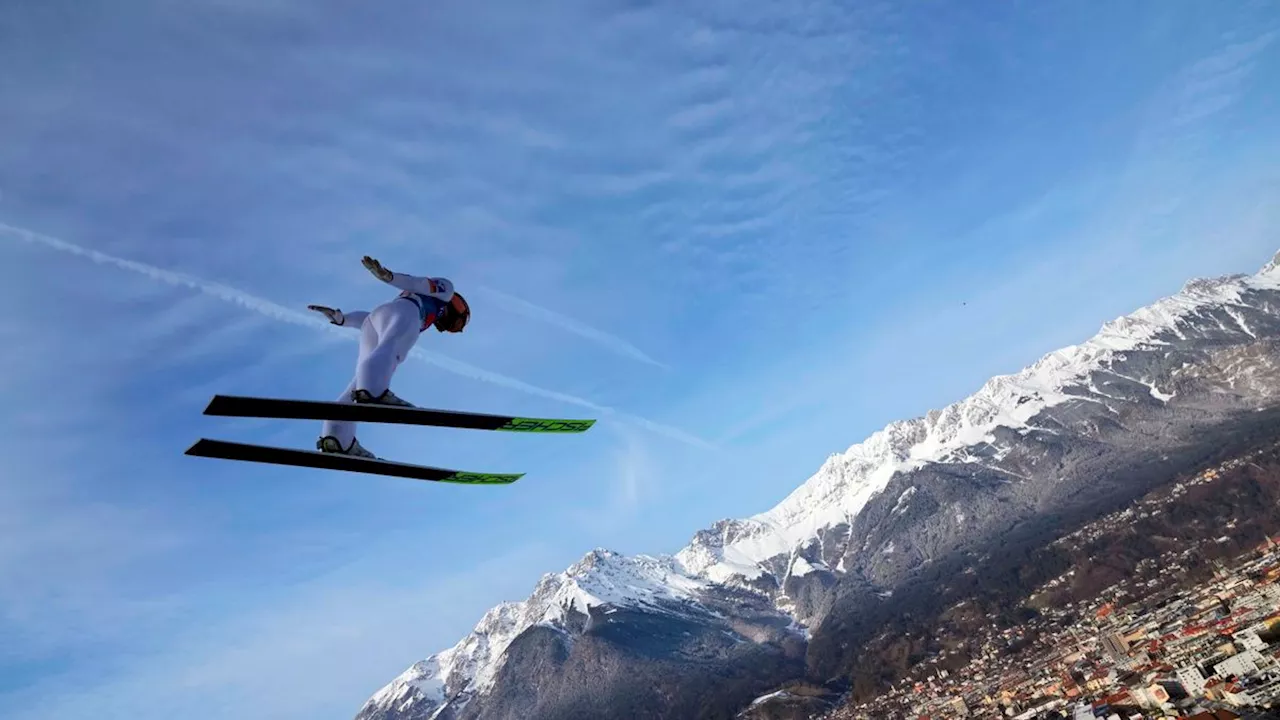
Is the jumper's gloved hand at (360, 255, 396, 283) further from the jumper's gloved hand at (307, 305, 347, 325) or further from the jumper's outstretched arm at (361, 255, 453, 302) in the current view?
the jumper's gloved hand at (307, 305, 347, 325)

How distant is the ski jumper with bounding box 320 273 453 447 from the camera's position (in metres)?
10.3

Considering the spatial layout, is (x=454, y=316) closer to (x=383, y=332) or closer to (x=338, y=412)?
(x=383, y=332)

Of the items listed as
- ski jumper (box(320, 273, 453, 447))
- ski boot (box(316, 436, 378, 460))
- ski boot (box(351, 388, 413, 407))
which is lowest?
ski boot (box(316, 436, 378, 460))

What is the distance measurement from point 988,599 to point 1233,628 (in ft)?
385

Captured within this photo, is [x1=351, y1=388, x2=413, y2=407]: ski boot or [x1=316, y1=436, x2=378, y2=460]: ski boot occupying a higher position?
[x1=351, y1=388, x2=413, y2=407]: ski boot

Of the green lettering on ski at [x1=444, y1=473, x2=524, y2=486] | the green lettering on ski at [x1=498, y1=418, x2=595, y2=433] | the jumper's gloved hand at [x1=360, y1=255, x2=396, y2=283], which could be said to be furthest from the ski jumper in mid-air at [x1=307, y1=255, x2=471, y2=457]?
the green lettering on ski at [x1=444, y1=473, x2=524, y2=486]

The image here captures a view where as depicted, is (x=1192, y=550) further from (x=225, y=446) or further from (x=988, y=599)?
(x=225, y=446)

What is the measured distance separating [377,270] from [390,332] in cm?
106

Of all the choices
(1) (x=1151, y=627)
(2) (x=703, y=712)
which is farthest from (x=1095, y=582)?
(2) (x=703, y=712)

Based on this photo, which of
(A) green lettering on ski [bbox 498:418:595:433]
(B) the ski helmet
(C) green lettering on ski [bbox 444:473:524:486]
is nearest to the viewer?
(B) the ski helmet

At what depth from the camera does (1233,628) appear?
7219cm

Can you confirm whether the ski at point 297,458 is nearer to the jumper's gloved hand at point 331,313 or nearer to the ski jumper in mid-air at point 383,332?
the ski jumper in mid-air at point 383,332

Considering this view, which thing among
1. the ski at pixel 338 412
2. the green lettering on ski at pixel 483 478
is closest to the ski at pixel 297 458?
the ski at pixel 338 412

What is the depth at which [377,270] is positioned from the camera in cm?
987
